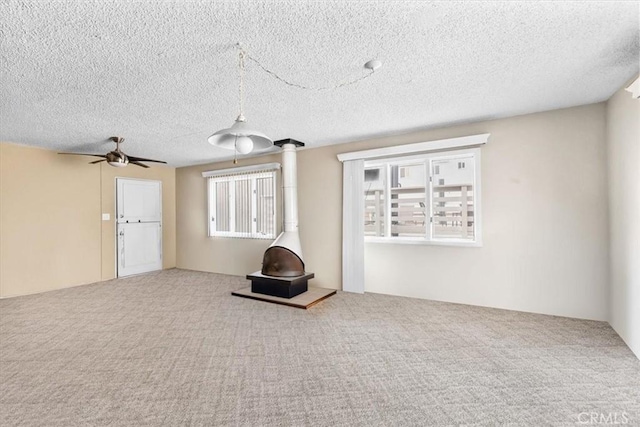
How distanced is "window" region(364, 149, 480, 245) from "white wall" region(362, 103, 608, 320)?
0.66ft

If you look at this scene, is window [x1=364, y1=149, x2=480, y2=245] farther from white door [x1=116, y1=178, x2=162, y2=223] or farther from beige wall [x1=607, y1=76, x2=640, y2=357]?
white door [x1=116, y1=178, x2=162, y2=223]

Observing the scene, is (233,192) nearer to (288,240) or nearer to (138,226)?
(138,226)

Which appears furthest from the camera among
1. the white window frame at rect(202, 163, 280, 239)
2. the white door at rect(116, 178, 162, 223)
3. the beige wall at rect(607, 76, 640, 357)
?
the white door at rect(116, 178, 162, 223)

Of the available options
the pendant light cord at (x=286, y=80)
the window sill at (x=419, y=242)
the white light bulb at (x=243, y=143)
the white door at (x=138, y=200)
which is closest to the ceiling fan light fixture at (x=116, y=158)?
the white door at (x=138, y=200)

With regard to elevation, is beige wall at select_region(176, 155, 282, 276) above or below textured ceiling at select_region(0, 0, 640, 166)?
below

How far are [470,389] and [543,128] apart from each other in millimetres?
3164

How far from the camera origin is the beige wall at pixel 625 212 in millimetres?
2570

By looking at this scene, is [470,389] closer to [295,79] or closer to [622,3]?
[622,3]

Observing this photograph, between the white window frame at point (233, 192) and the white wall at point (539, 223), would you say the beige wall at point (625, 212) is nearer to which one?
the white wall at point (539, 223)

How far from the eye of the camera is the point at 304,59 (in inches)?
89.1

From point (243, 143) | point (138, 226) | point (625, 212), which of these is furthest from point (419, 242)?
point (138, 226)

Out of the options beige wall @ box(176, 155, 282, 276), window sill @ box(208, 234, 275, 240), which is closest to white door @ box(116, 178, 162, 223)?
beige wall @ box(176, 155, 282, 276)

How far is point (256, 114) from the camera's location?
3494 mm

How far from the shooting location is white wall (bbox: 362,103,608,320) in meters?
3.32
